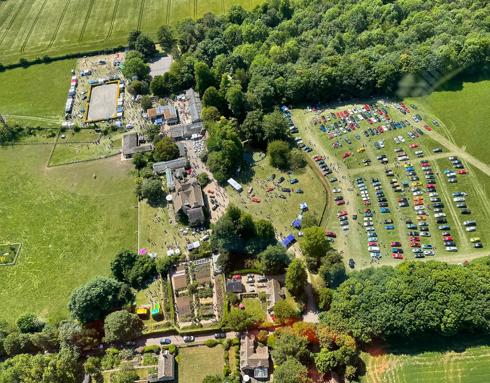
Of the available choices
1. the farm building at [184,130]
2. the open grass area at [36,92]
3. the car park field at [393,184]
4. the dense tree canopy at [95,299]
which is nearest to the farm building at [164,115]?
the farm building at [184,130]

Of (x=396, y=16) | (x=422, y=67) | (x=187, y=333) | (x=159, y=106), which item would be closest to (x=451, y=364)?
(x=187, y=333)

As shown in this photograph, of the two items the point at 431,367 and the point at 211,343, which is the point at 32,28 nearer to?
the point at 211,343

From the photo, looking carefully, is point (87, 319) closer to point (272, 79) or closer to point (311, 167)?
point (311, 167)

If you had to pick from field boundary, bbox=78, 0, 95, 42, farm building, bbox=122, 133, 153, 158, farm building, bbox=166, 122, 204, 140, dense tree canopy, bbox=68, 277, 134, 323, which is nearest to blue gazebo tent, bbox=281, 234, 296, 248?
dense tree canopy, bbox=68, 277, 134, 323

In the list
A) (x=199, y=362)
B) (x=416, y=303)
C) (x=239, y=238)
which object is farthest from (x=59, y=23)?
(x=416, y=303)

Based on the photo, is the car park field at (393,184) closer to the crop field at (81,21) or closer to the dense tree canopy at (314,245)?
the dense tree canopy at (314,245)
